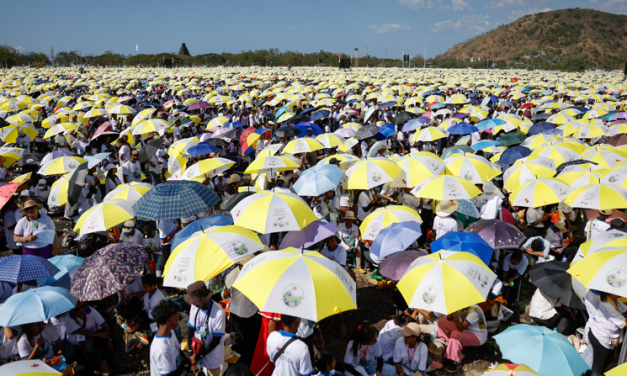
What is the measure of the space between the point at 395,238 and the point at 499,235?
1490 mm

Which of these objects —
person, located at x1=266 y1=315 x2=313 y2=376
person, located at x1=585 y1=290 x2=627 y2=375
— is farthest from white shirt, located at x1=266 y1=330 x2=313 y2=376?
person, located at x1=585 y1=290 x2=627 y2=375

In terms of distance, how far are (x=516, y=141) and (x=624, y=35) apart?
144 metres

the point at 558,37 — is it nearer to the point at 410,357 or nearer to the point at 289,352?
the point at 410,357

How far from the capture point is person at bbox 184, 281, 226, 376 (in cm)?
357

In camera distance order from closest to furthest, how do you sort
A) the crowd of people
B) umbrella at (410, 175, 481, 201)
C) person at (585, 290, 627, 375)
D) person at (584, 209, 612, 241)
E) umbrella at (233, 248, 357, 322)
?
umbrella at (233, 248, 357, 322), the crowd of people, person at (585, 290, 627, 375), person at (584, 209, 612, 241), umbrella at (410, 175, 481, 201)

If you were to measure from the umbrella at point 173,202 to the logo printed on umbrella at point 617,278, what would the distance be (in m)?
5.06

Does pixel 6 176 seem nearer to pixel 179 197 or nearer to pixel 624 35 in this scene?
pixel 179 197

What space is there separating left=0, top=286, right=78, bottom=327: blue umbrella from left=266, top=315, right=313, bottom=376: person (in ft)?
7.22

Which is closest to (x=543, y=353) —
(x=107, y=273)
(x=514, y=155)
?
(x=107, y=273)

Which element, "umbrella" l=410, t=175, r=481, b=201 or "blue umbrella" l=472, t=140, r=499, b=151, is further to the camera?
"blue umbrella" l=472, t=140, r=499, b=151

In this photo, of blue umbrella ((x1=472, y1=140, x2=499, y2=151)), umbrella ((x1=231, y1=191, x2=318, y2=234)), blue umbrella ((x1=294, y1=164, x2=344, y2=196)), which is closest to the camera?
umbrella ((x1=231, y1=191, x2=318, y2=234))

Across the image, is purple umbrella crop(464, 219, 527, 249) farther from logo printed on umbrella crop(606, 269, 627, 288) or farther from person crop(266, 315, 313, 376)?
person crop(266, 315, 313, 376)

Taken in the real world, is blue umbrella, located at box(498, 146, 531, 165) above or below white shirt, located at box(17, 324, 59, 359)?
above

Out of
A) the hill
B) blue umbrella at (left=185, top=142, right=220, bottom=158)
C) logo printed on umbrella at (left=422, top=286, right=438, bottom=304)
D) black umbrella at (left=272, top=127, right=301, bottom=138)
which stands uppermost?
the hill
